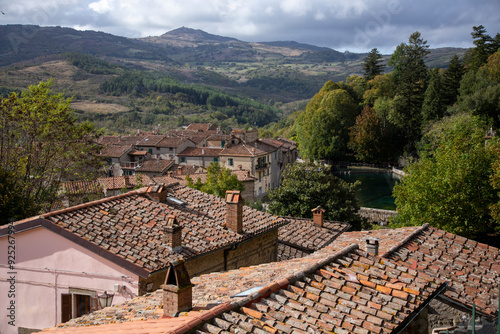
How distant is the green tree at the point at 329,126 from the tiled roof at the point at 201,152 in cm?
1515

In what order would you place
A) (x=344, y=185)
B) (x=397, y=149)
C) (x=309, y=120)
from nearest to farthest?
1. (x=344, y=185)
2. (x=397, y=149)
3. (x=309, y=120)

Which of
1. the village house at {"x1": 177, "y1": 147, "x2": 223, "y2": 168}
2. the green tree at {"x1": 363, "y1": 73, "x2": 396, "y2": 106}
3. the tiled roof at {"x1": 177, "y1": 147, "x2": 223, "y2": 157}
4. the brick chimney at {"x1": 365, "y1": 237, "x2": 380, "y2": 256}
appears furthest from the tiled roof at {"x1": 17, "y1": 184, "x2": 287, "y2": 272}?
the green tree at {"x1": 363, "y1": 73, "x2": 396, "y2": 106}

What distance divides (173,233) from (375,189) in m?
41.8

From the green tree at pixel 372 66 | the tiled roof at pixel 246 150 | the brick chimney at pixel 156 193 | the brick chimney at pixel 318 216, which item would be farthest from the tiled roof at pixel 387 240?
the green tree at pixel 372 66

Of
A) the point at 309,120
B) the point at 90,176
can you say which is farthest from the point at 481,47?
the point at 90,176

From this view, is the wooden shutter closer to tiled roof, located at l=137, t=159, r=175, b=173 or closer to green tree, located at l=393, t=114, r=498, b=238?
green tree, located at l=393, t=114, r=498, b=238

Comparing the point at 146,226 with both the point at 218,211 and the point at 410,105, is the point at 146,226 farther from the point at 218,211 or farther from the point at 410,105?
the point at 410,105

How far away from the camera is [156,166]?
4647 centimetres

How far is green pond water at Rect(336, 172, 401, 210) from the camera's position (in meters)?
41.7

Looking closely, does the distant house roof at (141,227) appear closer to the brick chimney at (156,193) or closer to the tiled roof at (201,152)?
the brick chimney at (156,193)

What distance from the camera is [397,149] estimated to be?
195 ft

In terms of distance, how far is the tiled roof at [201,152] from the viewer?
169 ft

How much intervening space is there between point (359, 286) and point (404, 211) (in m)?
15.1

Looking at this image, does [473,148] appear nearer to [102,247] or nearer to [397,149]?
[102,247]
